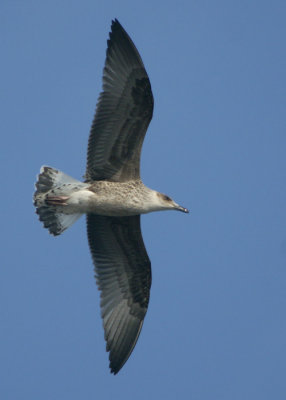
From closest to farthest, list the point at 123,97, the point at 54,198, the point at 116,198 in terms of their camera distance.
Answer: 1. the point at 123,97
2. the point at 116,198
3. the point at 54,198

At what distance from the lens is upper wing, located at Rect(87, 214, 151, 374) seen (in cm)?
1100

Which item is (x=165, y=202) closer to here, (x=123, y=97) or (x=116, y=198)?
(x=116, y=198)

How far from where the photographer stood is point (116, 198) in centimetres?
1051

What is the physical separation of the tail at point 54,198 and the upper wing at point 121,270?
1.62 feet

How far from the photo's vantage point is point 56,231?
10.8 meters

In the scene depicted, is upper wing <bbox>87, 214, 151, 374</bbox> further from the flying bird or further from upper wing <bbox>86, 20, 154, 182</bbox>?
upper wing <bbox>86, 20, 154, 182</bbox>

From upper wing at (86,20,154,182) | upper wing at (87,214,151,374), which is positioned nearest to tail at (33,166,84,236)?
upper wing at (87,214,151,374)

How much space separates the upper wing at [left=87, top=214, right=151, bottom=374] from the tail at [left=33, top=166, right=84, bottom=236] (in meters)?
0.49

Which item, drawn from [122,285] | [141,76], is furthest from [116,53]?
[122,285]

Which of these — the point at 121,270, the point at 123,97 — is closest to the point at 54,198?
the point at 121,270

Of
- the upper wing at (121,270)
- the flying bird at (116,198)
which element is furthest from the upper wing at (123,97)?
the upper wing at (121,270)

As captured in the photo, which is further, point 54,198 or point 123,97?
point 54,198

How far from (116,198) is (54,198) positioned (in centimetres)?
79

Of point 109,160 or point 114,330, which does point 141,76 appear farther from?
point 114,330
